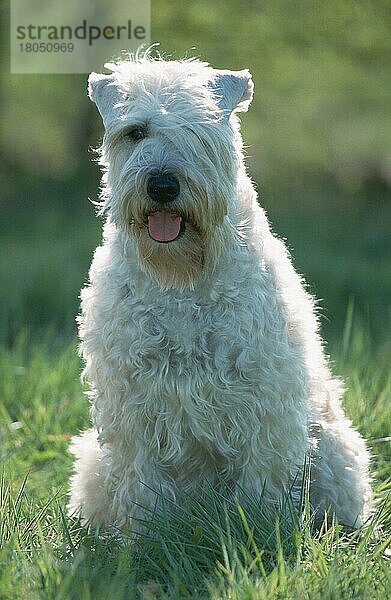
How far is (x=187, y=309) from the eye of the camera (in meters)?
4.09

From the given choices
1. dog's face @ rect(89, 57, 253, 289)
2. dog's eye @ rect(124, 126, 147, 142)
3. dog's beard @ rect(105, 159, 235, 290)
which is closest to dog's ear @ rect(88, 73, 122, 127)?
dog's face @ rect(89, 57, 253, 289)

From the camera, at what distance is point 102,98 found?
4223mm

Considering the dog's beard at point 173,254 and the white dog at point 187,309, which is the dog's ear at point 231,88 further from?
the dog's beard at point 173,254

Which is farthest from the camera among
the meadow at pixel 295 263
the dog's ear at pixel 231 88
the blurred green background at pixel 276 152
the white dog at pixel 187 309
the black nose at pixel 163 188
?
the blurred green background at pixel 276 152

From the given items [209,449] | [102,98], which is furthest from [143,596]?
[102,98]

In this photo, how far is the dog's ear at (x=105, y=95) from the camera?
13.6 ft

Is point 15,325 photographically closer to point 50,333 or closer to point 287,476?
point 50,333

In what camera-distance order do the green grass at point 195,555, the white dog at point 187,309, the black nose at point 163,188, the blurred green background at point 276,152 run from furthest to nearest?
the blurred green background at point 276,152, the white dog at point 187,309, the black nose at point 163,188, the green grass at point 195,555

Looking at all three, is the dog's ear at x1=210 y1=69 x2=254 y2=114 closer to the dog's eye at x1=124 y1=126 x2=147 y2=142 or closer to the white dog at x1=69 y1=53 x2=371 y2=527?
the white dog at x1=69 y1=53 x2=371 y2=527

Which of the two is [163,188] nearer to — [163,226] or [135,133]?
[163,226]

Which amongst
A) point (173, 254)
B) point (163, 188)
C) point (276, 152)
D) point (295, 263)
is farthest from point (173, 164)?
point (276, 152)

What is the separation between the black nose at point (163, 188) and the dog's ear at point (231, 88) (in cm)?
46

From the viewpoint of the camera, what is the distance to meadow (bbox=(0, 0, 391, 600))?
3.64 metres

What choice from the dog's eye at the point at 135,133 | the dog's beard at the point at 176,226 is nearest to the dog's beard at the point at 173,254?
the dog's beard at the point at 176,226
